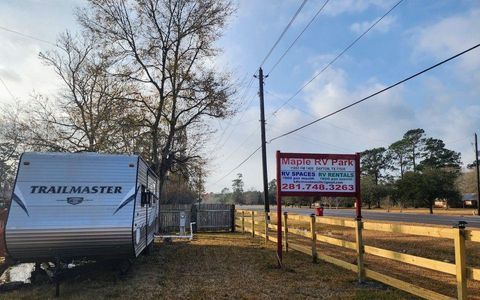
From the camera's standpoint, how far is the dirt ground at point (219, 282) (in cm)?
791

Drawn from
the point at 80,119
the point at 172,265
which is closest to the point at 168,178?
the point at 80,119

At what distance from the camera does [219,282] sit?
29.7 feet

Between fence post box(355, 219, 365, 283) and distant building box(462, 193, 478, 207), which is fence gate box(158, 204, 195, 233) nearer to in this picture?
fence post box(355, 219, 365, 283)

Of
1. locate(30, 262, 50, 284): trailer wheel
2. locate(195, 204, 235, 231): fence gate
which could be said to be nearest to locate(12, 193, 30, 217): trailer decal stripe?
locate(30, 262, 50, 284): trailer wheel

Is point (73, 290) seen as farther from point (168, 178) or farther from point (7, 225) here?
point (168, 178)

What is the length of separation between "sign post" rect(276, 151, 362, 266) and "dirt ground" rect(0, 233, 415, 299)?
113 cm

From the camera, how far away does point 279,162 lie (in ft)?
35.1

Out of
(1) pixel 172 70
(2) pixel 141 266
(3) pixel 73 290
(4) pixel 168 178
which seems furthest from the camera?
(4) pixel 168 178

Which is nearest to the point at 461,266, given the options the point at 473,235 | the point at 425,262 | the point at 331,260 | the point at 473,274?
the point at 473,274

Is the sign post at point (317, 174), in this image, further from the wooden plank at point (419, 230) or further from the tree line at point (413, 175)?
the tree line at point (413, 175)

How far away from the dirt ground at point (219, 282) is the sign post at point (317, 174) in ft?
3.72

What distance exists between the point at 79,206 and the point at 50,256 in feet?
3.64

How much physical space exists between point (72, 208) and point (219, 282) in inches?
131

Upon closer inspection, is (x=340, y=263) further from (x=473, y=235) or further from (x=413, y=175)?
(x=413, y=175)
